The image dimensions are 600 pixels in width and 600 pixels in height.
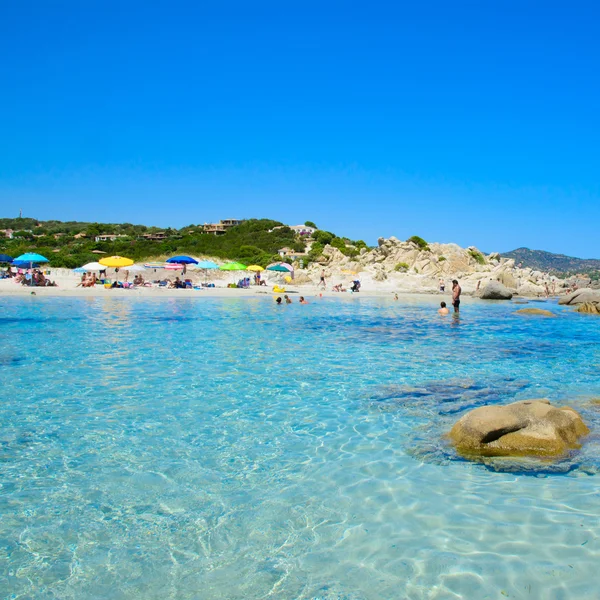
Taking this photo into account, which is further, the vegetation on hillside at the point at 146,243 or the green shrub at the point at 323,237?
the green shrub at the point at 323,237

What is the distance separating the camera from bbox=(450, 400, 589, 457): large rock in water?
5.79 meters

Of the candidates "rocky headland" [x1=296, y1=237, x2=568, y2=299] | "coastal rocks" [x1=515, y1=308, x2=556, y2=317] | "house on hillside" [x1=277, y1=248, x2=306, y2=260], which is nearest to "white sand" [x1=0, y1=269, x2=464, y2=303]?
"rocky headland" [x1=296, y1=237, x2=568, y2=299]

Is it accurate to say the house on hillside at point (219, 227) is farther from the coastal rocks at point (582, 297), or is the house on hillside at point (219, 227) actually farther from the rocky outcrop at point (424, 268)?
the coastal rocks at point (582, 297)

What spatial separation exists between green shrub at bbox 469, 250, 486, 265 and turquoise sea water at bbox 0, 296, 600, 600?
57634 mm

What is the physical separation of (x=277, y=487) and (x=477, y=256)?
219 feet

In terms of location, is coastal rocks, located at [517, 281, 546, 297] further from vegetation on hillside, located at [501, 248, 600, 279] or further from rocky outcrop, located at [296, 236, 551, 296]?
vegetation on hillside, located at [501, 248, 600, 279]

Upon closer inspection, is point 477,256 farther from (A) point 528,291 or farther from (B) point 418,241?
(A) point 528,291

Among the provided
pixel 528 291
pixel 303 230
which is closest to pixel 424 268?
pixel 528 291

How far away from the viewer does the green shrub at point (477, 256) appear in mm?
66250

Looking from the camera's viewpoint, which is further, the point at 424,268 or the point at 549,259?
the point at 549,259

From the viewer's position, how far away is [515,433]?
19.4 feet

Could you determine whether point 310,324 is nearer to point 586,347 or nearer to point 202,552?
point 586,347

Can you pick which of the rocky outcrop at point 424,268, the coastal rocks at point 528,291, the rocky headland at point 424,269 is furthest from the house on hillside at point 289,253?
the coastal rocks at point 528,291

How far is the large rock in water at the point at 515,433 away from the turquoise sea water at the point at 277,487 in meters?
0.26
